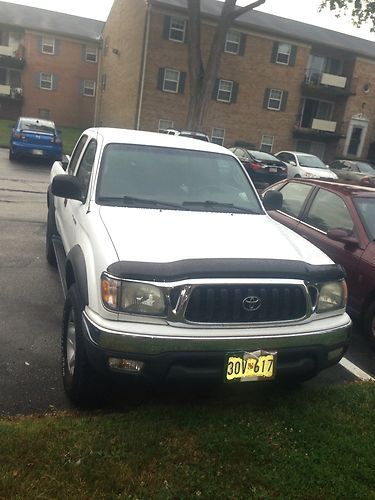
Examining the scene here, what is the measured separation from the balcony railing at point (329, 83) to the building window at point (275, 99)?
6.56 ft

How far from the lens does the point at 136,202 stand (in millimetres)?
3975

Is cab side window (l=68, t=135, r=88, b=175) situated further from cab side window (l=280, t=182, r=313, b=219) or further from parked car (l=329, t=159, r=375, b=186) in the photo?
parked car (l=329, t=159, r=375, b=186)

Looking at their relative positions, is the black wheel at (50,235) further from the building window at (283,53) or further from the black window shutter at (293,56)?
the black window shutter at (293,56)

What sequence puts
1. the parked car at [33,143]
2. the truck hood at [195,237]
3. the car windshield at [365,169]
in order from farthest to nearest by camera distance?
the car windshield at [365,169], the parked car at [33,143], the truck hood at [195,237]

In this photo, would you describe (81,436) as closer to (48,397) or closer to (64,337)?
(48,397)

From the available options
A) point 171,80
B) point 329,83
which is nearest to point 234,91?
point 171,80

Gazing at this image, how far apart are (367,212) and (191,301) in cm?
330

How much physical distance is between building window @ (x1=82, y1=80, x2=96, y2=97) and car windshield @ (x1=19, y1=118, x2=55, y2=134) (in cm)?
2213

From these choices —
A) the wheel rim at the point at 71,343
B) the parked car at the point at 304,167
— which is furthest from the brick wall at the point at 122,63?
the wheel rim at the point at 71,343

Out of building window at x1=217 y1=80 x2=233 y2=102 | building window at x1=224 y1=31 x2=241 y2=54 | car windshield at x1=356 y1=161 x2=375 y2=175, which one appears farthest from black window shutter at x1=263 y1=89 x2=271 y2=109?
car windshield at x1=356 y1=161 x2=375 y2=175

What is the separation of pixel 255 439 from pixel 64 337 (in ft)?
5.27

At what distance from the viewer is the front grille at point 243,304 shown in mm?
2867

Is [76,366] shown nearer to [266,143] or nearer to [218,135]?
[218,135]

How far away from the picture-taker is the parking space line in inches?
166
